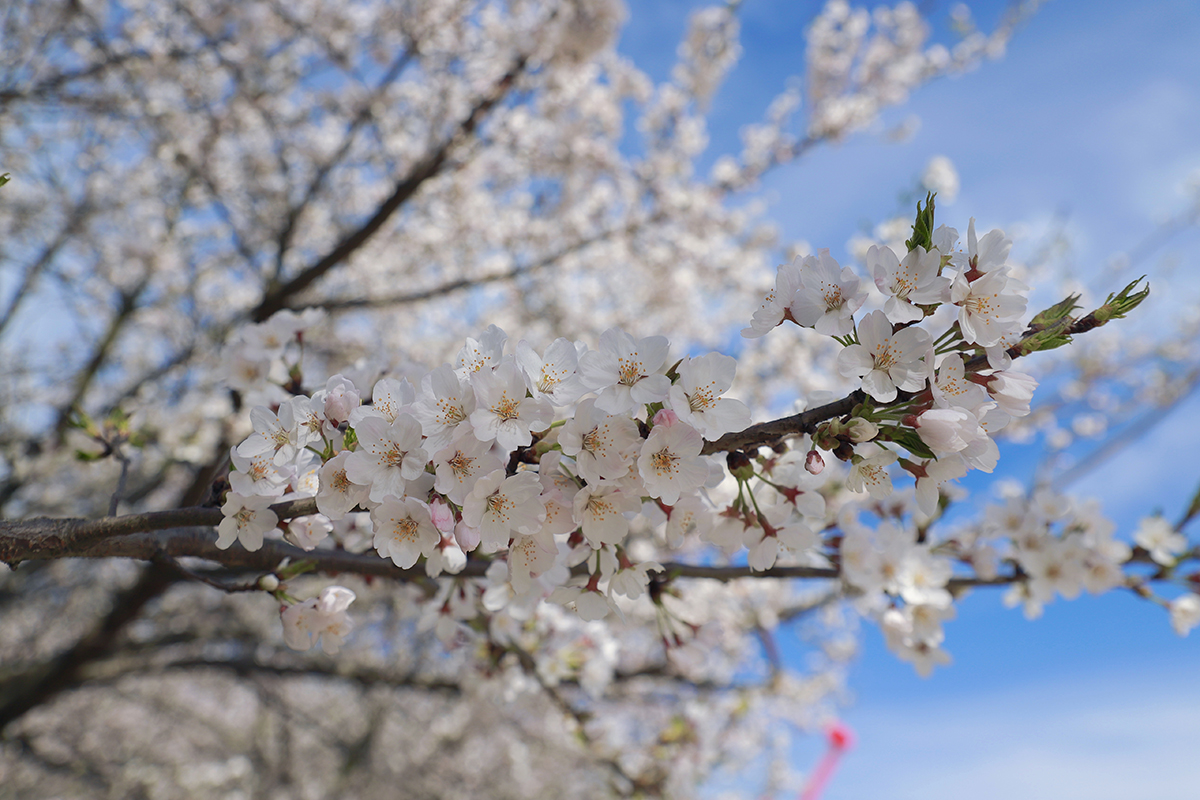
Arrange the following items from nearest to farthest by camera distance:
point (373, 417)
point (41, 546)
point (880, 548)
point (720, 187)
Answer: point (373, 417) < point (41, 546) < point (880, 548) < point (720, 187)

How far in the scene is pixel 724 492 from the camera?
145 cm

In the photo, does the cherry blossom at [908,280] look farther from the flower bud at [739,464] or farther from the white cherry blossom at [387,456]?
the white cherry blossom at [387,456]

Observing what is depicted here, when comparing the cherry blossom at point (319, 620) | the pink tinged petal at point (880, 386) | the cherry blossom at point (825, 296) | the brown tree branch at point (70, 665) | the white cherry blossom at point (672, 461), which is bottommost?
the brown tree branch at point (70, 665)

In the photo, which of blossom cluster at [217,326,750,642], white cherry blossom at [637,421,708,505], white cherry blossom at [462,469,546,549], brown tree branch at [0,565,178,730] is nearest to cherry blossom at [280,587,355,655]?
blossom cluster at [217,326,750,642]

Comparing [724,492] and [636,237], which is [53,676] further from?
[636,237]

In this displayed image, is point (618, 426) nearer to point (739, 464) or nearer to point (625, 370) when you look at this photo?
point (625, 370)

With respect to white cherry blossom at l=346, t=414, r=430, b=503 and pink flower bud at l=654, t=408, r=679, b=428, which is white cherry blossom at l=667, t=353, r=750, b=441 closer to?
pink flower bud at l=654, t=408, r=679, b=428

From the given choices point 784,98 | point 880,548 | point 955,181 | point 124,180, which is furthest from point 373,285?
point 880,548

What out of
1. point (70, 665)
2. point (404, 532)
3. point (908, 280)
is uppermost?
point (908, 280)

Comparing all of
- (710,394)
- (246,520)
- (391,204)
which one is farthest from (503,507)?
(391,204)

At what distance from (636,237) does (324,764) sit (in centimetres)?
819

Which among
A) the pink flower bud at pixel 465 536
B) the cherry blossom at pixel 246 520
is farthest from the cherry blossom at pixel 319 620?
the pink flower bud at pixel 465 536

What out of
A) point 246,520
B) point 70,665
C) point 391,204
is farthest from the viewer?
point 70,665

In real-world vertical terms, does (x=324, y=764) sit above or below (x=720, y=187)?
below
